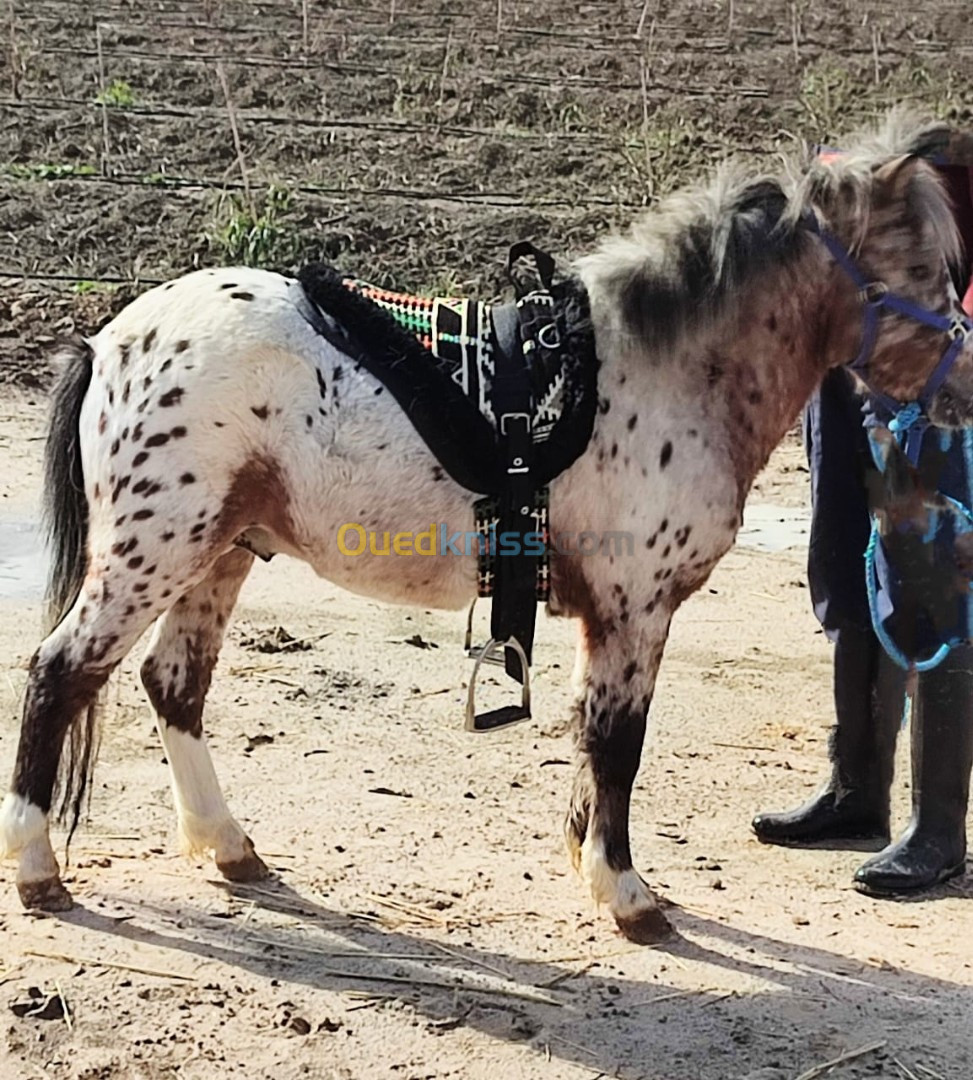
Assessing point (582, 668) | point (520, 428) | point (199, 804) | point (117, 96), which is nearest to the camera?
point (520, 428)

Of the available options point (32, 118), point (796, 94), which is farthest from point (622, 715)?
point (796, 94)

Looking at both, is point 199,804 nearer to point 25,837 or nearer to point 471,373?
point 25,837

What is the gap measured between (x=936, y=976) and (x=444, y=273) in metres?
7.40

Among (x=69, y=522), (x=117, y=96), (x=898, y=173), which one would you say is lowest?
(x=69, y=522)

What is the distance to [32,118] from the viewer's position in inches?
480

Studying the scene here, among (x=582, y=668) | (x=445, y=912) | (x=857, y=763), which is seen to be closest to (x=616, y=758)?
(x=582, y=668)

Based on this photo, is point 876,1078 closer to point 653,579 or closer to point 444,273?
point 653,579

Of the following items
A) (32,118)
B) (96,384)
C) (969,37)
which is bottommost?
(96,384)

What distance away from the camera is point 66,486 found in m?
3.53

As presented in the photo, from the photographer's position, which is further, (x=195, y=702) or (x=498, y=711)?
(x=195, y=702)

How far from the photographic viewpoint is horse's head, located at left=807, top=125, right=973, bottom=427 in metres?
3.40

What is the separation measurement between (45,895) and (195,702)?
60cm

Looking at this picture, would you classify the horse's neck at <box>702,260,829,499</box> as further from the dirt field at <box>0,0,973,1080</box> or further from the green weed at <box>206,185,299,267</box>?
the green weed at <box>206,185,299,267</box>

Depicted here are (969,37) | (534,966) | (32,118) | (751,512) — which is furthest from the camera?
(969,37)
